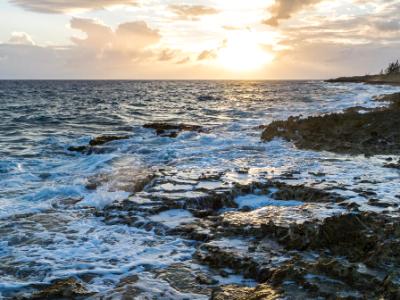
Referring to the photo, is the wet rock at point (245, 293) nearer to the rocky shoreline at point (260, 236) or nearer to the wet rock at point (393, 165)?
the rocky shoreline at point (260, 236)

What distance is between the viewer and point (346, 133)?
17.2 meters

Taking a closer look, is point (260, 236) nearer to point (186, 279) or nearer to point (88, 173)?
point (186, 279)

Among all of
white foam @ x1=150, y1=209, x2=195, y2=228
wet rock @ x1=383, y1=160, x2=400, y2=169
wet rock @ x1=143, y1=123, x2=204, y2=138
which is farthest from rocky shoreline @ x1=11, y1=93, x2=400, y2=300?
wet rock @ x1=143, y1=123, x2=204, y2=138

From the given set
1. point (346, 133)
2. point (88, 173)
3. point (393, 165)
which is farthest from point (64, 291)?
point (346, 133)

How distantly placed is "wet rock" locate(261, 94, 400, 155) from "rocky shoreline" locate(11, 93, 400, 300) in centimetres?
518

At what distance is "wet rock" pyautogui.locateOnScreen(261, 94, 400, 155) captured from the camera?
591 inches

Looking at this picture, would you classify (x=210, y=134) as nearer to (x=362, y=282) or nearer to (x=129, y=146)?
(x=129, y=146)

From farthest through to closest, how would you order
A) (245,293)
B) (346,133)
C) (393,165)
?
(346,133)
(393,165)
(245,293)

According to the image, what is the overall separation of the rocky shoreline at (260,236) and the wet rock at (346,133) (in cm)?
518

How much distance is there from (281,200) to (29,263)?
546cm

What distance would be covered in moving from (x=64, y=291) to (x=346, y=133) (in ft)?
46.8

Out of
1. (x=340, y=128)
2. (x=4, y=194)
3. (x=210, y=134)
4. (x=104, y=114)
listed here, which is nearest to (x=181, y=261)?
(x=4, y=194)

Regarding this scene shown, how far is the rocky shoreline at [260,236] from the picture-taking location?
558cm

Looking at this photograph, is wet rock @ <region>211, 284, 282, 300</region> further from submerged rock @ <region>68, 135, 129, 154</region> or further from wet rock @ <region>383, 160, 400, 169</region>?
Result: submerged rock @ <region>68, 135, 129, 154</region>
